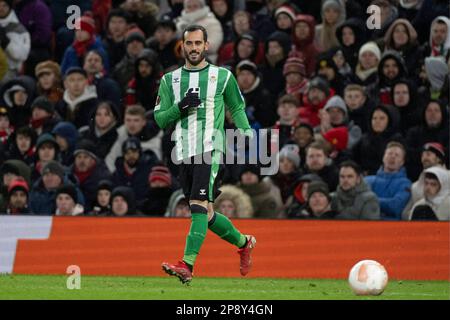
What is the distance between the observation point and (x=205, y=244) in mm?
14688

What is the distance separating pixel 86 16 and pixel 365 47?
4442 millimetres

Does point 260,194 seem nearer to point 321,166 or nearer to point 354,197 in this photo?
point 321,166

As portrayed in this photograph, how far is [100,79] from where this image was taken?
18.3m

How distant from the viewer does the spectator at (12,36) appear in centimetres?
1886

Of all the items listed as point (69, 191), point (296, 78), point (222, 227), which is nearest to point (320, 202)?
point (296, 78)

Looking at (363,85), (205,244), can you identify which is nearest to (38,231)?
(205,244)

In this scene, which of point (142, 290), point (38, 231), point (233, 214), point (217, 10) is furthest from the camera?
point (217, 10)

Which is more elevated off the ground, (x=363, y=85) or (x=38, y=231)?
(x=363, y=85)

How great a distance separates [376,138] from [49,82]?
5043 millimetres

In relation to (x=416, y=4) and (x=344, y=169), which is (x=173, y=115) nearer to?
(x=344, y=169)

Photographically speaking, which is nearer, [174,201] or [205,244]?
[205,244]

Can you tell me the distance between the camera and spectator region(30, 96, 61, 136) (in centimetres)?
1794

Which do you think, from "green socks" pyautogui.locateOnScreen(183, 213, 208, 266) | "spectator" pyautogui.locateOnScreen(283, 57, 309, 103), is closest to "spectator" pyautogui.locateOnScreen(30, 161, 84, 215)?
"spectator" pyautogui.locateOnScreen(283, 57, 309, 103)

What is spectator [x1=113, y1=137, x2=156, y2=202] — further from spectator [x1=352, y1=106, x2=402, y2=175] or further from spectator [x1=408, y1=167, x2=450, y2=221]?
spectator [x1=408, y1=167, x2=450, y2=221]
